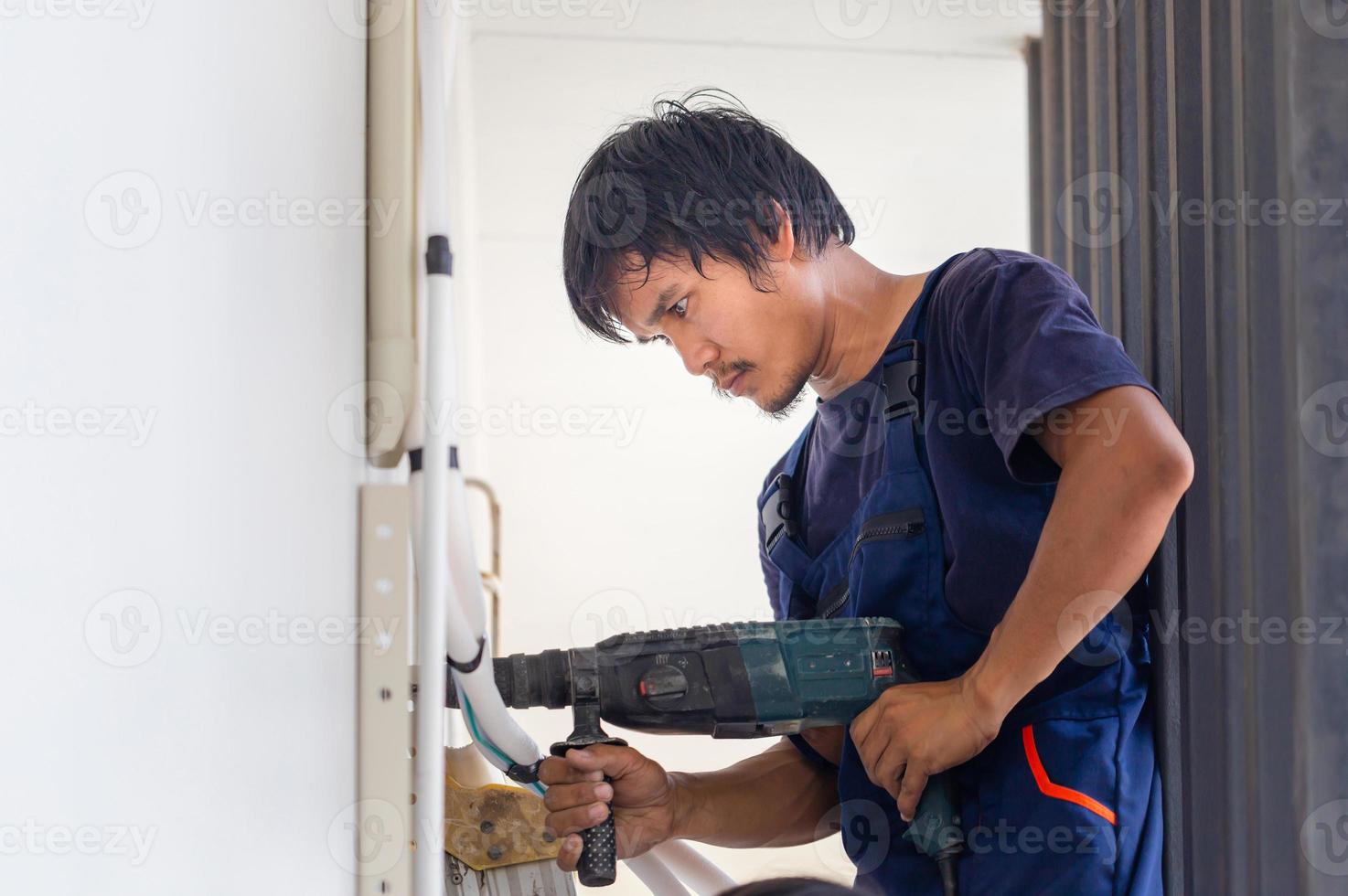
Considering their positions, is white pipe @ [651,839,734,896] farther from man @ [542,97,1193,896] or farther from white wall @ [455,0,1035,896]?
white wall @ [455,0,1035,896]

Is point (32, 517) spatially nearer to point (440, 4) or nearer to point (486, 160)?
point (440, 4)

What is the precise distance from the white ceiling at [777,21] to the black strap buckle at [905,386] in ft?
6.69

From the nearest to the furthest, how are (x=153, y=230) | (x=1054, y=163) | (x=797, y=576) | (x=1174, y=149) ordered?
1. (x=153, y=230)
2. (x=1174, y=149)
3. (x=797, y=576)
4. (x=1054, y=163)

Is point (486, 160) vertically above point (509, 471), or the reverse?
point (486, 160)

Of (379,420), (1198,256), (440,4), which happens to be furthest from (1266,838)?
(440,4)

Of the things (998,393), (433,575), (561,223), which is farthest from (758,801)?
(561,223)

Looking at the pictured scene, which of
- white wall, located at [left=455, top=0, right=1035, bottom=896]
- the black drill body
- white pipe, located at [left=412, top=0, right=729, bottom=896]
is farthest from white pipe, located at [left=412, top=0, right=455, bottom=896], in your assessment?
white wall, located at [left=455, top=0, right=1035, bottom=896]

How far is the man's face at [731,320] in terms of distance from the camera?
1311 millimetres

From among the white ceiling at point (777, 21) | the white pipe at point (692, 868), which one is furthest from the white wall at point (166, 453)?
the white ceiling at point (777, 21)

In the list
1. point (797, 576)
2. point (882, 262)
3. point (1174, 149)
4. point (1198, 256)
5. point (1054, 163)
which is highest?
point (882, 262)

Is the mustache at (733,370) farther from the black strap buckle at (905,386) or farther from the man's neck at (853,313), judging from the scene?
the black strap buckle at (905,386)

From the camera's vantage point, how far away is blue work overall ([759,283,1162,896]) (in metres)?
1.10

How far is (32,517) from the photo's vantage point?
1.11 ft

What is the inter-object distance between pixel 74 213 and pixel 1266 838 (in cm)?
109
